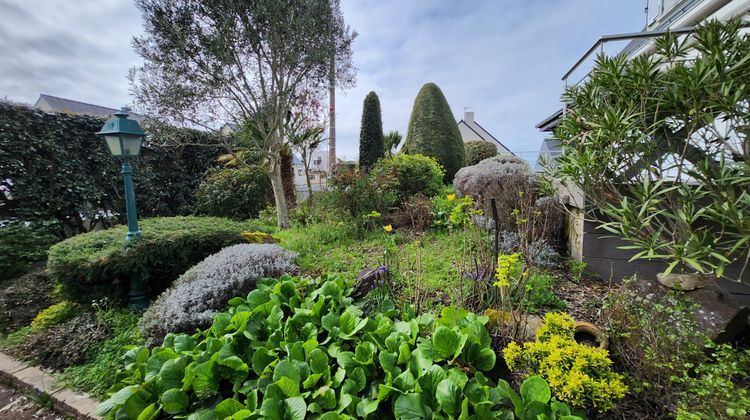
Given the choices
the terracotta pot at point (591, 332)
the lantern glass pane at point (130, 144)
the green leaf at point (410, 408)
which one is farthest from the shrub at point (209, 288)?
the terracotta pot at point (591, 332)

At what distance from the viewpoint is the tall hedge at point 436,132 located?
1020 cm

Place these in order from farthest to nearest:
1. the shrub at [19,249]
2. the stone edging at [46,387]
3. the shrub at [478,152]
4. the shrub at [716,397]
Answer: the shrub at [478,152], the shrub at [19,249], the stone edging at [46,387], the shrub at [716,397]

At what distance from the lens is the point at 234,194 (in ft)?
25.2

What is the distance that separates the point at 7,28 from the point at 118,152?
2.34 meters

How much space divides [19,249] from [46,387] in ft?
10.4

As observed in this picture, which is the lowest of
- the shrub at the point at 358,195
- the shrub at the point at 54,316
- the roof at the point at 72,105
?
the shrub at the point at 54,316

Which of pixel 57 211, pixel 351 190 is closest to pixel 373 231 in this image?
pixel 351 190

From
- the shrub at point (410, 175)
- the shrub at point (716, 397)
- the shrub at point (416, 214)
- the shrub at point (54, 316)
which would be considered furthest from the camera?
the shrub at point (410, 175)

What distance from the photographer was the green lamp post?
3.13 metres

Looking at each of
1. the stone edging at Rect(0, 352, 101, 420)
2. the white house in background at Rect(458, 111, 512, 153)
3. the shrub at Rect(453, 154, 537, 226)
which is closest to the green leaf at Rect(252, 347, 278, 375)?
the stone edging at Rect(0, 352, 101, 420)

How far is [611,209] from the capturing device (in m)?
2.29

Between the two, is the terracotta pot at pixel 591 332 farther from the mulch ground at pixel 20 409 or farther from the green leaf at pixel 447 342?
the mulch ground at pixel 20 409

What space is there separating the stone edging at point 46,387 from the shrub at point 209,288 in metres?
0.50

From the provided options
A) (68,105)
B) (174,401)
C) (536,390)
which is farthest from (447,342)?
(68,105)
